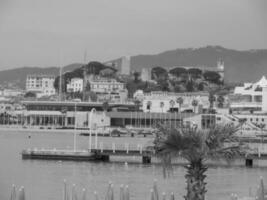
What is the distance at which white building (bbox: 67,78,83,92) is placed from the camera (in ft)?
350

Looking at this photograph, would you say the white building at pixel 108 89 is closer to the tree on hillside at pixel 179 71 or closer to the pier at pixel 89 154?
the tree on hillside at pixel 179 71

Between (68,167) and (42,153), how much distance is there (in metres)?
2.79

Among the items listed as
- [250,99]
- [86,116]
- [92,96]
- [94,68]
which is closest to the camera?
[86,116]

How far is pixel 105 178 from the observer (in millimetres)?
20891

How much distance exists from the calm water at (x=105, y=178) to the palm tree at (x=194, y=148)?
22.5 feet

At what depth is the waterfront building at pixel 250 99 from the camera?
259 ft

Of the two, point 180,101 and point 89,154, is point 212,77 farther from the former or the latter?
point 89,154

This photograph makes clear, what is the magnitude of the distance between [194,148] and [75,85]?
100271 millimetres

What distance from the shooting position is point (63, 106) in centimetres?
8481

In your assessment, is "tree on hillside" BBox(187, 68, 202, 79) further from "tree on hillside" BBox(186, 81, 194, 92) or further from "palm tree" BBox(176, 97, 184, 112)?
"palm tree" BBox(176, 97, 184, 112)

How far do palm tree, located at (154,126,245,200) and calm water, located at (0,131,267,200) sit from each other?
270 inches

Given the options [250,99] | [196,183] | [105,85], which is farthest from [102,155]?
[105,85]

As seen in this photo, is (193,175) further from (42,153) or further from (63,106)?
(63,106)

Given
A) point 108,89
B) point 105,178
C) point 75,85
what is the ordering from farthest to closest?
point 75,85, point 108,89, point 105,178
